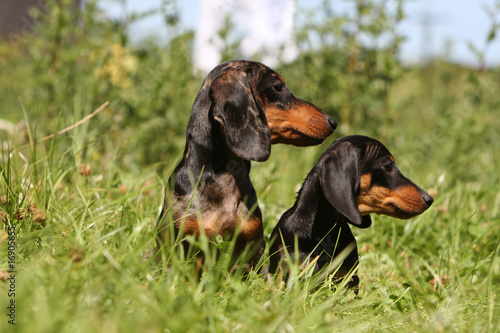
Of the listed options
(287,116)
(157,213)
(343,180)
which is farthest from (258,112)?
(157,213)

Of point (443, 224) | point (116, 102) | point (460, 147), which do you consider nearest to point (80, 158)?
point (116, 102)

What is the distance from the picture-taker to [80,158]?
13.2 feet

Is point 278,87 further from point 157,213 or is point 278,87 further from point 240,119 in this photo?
point 157,213

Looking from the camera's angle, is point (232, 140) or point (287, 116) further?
point (287, 116)

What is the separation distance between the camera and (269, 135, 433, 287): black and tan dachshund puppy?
290 centimetres

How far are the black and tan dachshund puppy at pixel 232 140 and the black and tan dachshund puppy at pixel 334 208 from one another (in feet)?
0.54

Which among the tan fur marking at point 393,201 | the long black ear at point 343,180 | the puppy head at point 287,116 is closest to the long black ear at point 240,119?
the puppy head at point 287,116

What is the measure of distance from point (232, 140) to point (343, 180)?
665 millimetres

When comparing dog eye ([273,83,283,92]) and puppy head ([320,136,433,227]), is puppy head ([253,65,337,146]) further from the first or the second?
puppy head ([320,136,433,227])

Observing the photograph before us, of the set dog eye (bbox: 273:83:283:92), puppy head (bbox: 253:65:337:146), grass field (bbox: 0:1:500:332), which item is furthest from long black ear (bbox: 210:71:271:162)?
grass field (bbox: 0:1:500:332)

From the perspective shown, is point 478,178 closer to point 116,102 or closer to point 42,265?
point 116,102

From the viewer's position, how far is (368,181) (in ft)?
9.83

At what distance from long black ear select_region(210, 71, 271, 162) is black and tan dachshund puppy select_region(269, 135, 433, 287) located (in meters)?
0.44

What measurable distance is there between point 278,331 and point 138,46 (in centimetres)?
455
